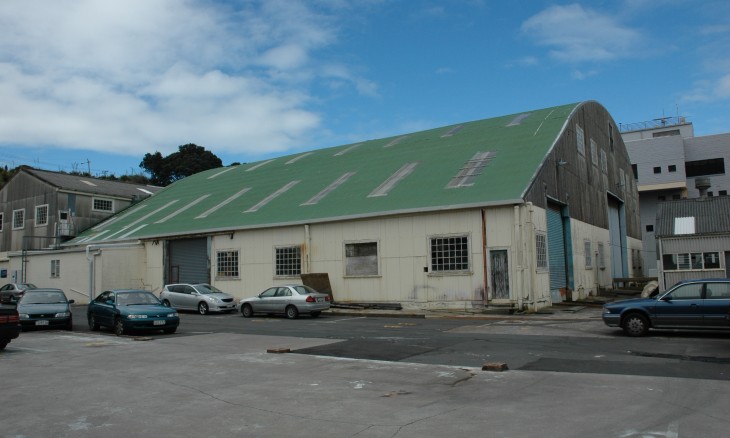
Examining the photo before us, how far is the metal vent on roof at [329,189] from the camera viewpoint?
96.6ft

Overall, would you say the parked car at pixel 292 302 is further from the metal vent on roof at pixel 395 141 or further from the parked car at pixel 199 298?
the metal vent on roof at pixel 395 141

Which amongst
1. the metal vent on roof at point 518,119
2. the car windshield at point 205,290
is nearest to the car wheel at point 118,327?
the car windshield at point 205,290

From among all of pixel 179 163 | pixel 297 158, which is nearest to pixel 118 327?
pixel 297 158

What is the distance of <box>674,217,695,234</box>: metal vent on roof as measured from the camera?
26.6m

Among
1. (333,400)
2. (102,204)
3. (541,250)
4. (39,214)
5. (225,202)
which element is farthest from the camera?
(102,204)

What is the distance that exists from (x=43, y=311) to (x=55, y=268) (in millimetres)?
18911

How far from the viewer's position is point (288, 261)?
28.1 m

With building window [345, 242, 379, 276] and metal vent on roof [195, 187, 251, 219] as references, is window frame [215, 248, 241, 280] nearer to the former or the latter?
metal vent on roof [195, 187, 251, 219]

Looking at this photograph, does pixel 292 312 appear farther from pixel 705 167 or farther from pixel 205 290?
pixel 705 167

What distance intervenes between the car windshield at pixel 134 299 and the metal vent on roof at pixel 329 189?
11.5m

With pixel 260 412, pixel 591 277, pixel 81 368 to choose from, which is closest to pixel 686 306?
pixel 260 412

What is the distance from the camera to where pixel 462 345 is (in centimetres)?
1394

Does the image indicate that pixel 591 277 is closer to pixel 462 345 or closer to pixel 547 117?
pixel 547 117

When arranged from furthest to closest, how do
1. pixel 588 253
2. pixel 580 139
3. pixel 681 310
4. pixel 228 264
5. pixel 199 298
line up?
pixel 588 253 → pixel 580 139 → pixel 228 264 → pixel 199 298 → pixel 681 310
